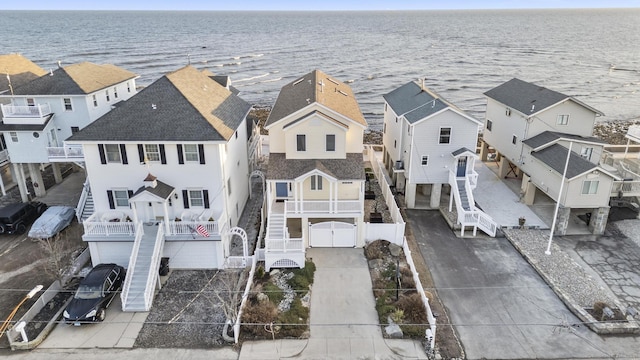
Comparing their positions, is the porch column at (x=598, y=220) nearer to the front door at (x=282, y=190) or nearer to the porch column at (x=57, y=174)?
the front door at (x=282, y=190)

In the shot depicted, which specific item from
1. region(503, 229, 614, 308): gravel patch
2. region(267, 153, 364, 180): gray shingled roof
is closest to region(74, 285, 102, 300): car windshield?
region(267, 153, 364, 180): gray shingled roof

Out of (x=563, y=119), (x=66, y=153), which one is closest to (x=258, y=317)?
(x=66, y=153)

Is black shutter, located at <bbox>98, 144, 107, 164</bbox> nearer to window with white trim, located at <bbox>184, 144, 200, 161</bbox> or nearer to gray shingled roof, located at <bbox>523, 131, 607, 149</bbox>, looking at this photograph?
window with white trim, located at <bbox>184, 144, 200, 161</bbox>

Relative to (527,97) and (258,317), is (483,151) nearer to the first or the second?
(527,97)

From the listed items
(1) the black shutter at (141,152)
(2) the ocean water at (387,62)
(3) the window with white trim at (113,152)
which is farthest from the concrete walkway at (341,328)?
(2) the ocean water at (387,62)

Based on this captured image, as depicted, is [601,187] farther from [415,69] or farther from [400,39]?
[400,39]

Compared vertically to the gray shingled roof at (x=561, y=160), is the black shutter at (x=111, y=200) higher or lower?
lower
